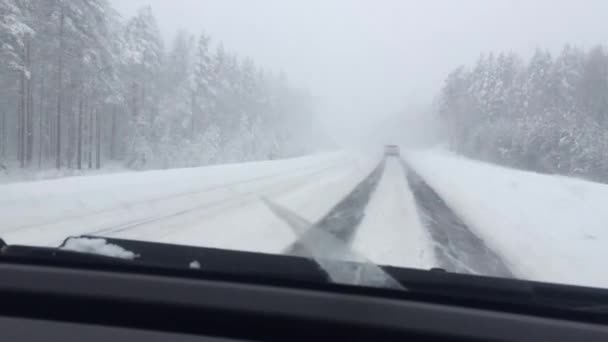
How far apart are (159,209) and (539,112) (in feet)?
53.1

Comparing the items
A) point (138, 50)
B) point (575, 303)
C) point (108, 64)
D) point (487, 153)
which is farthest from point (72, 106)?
point (575, 303)

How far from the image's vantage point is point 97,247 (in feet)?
10.9

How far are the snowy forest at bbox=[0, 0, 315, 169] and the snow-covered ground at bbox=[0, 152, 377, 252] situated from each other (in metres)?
12.4

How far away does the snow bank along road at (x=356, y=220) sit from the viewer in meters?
7.09

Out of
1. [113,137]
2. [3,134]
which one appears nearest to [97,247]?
[3,134]

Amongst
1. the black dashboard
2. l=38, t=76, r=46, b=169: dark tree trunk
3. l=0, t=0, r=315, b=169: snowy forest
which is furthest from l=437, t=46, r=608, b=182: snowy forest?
l=38, t=76, r=46, b=169: dark tree trunk

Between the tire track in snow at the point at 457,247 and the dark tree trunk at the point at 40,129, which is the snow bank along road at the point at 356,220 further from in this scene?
the dark tree trunk at the point at 40,129

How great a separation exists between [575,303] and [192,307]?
Answer: 1989 mm

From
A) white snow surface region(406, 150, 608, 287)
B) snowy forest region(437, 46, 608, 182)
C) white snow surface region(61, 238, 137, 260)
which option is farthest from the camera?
snowy forest region(437, 46, 608, 182)

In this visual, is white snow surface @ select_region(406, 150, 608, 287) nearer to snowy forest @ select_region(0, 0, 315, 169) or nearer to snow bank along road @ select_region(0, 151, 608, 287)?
snow bank along road @ select_region(0, 151, 608, 287)

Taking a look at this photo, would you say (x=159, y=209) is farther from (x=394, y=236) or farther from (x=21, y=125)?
(x=21, y=125)

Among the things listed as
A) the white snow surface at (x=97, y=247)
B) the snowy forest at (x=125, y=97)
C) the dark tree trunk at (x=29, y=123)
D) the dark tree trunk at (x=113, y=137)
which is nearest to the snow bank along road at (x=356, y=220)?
the white snow surface at (x=97, y=247)

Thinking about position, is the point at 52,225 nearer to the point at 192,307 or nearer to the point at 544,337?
the point at 192,307

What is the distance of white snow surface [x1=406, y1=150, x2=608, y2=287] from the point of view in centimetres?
671
